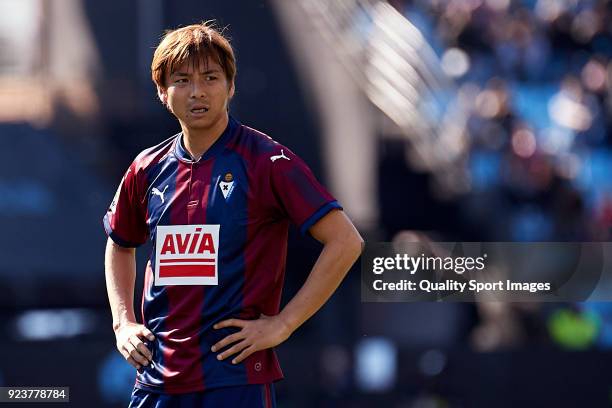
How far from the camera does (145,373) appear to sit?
2.42 metres

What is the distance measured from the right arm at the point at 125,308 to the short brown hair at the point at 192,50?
19.9 inches

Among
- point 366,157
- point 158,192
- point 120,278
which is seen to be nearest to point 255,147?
point 158,192

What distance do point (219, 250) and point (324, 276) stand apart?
0.79 ft

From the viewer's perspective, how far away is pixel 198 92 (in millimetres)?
2361

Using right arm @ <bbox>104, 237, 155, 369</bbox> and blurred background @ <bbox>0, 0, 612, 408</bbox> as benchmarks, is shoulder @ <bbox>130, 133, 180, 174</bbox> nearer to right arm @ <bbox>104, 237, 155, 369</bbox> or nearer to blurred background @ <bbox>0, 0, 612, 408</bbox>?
right arm @ <bbox>104, 237, 155, 369</bbox>

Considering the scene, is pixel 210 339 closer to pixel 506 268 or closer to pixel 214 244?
pixel 214 244

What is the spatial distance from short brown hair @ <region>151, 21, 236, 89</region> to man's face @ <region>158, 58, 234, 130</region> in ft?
0.04

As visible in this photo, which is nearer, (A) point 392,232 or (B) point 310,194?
(B) point 310,194

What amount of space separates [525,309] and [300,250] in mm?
814

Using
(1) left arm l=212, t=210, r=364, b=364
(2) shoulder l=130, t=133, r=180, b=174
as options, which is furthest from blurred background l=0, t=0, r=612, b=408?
(1) left arm l=212, t=210, r=364, b=364

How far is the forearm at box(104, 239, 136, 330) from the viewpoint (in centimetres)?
259

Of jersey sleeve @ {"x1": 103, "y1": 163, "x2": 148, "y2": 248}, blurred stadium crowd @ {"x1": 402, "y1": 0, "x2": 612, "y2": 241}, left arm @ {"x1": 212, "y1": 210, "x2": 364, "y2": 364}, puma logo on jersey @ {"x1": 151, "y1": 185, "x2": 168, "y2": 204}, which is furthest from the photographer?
blurred stadium crowd @ {"x1": 402, "y1": 0, "x2": 612, "y2": 241}

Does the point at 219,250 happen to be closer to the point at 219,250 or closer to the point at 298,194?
the point at 219,250

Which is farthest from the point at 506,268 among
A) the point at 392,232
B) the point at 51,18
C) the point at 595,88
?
the point at 51,18
